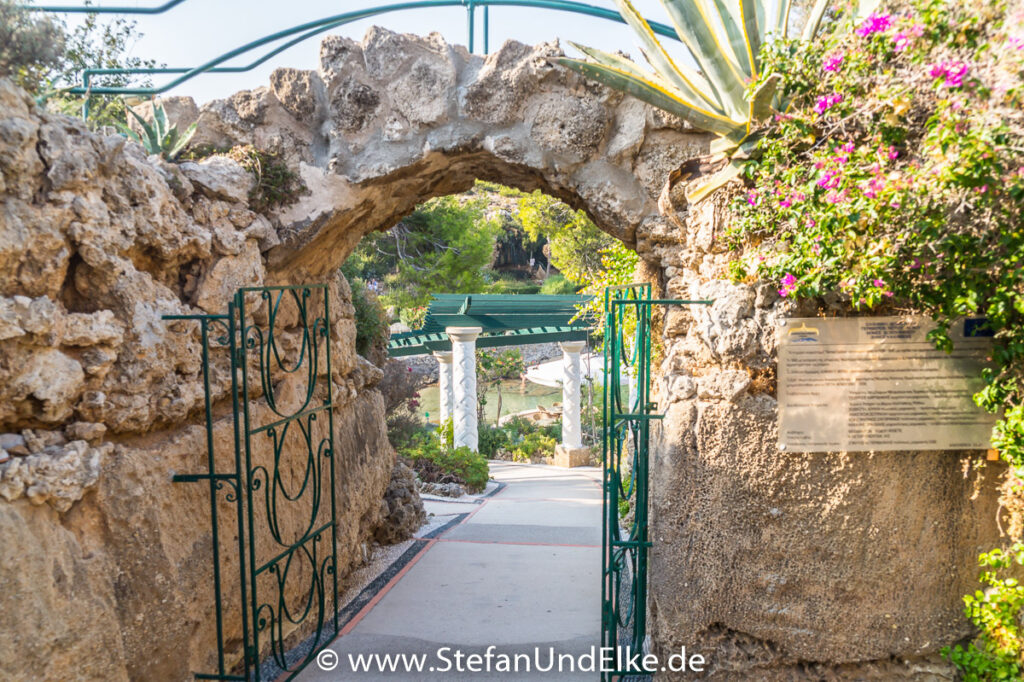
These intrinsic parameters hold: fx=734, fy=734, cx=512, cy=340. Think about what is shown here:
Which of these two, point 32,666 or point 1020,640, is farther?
point 1020,640

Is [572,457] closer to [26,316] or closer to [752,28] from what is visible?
[752,28]

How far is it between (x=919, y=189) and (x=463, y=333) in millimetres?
10374

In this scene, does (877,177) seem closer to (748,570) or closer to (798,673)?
(748,570)

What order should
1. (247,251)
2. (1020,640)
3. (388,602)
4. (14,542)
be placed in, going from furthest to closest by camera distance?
(388,602) < (247,251) < (1020,640) < (14,542)

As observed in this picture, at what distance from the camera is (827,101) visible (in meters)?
3.02

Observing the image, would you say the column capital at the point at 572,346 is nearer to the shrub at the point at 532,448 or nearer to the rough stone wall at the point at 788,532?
the shrub at the point at 532,448

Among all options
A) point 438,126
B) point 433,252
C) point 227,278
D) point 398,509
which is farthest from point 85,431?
point 433,252

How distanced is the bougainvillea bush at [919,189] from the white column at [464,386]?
9691 mm

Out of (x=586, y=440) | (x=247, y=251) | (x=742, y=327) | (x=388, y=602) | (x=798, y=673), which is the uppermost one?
(x=247, y=251)

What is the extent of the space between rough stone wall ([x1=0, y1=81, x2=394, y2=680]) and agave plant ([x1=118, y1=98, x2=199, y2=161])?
17 cm

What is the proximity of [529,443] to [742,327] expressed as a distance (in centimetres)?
1340

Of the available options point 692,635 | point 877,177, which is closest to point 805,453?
point 692,635

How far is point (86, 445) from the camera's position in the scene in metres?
3.20

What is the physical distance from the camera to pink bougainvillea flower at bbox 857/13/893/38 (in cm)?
287
